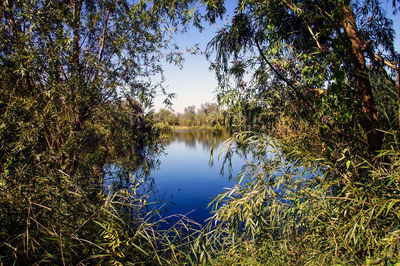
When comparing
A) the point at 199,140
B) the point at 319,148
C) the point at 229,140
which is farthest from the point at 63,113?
the point at 199,140

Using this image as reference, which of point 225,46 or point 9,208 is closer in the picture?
point 9,208

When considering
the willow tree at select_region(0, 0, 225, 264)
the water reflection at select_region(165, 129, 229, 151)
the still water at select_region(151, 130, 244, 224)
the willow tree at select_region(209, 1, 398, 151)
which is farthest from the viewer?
the still water at select_region(151, 130, 244, 224)

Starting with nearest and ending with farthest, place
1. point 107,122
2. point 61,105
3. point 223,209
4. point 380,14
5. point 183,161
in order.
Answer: point 223,209 < point 380,14 < point 61,105 < point 107,122 < point 183,161

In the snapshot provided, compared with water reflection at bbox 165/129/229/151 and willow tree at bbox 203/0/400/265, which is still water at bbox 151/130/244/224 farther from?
willow tree at bbox 203/0/400/265

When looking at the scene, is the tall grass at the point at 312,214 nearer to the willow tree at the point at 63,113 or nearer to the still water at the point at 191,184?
the willow tree at the point at 63,113

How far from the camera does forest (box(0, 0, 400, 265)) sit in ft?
3.61

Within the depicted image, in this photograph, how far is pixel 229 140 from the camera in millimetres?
1548

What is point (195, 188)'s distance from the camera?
7.57m

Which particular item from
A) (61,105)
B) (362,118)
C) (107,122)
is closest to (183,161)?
(107,122)

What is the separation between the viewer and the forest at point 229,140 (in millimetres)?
1102

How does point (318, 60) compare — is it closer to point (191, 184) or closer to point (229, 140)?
point (229, 140)

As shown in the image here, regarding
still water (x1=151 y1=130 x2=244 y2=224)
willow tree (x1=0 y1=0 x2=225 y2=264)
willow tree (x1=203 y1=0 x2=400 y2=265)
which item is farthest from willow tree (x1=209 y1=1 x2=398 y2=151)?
still water (x1=151 y1=130 x2=244 y2=224)

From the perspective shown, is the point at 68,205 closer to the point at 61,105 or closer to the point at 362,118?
the point at 61,105

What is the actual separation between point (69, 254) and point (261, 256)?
111 cm
